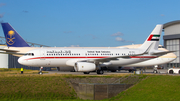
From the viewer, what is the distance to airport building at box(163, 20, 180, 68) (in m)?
65.7

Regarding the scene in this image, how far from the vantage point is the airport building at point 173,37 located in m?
65.7

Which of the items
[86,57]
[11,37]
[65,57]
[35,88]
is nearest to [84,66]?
[86,57]

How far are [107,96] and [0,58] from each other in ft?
148

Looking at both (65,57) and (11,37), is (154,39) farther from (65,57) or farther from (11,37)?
(11,37)

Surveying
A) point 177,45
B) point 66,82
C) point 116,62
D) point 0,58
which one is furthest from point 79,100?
point 177,45

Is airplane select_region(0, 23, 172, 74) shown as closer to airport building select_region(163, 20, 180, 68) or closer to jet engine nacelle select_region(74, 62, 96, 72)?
jet engine nacelle select_region(74, 62, 96, 72)

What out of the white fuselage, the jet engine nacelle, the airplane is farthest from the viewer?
the white fuselage

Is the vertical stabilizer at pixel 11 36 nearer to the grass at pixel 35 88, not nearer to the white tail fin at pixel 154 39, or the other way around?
the grass at pixel 35 88

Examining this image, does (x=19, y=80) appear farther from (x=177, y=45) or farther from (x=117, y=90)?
(x=177, y=45)

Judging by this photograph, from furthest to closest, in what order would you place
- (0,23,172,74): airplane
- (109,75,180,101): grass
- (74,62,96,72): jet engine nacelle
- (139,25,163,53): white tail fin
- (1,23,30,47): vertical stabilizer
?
(1,23,30,47): vertical stabilizer → (139,25,163,53): white tail fin → (0,23,172,74): airplane → (74,62,96,72): jet engine nacelle → (109,75,180,101): grass

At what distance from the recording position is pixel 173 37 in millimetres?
65875

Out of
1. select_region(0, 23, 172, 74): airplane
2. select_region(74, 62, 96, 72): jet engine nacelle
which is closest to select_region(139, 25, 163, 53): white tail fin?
select_region(0, 23, 172, 74): airplane

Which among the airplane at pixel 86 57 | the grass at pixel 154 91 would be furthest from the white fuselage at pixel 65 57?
the grass at pixel 154 91

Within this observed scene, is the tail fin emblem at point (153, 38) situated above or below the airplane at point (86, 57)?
above
